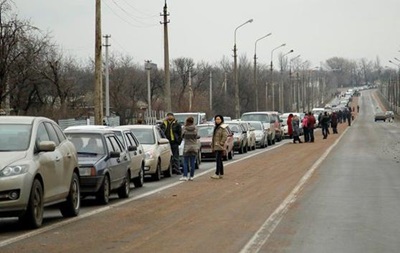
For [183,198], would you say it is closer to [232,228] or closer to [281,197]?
[281,197]

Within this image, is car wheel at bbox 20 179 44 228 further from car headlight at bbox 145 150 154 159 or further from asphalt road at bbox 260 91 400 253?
car headlight at bbox 145 150 154 159

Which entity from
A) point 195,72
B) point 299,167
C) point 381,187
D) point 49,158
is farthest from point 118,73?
point 49,158

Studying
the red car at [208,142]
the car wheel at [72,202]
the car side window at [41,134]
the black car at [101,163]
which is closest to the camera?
the car side window at [41,134]

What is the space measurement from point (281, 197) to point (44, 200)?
6138 millimetres

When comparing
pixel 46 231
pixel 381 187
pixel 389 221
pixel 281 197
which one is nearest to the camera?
pixel 46 231

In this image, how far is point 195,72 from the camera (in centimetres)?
11019

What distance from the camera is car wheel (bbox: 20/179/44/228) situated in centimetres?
1216

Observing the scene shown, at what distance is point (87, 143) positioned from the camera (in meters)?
17.5

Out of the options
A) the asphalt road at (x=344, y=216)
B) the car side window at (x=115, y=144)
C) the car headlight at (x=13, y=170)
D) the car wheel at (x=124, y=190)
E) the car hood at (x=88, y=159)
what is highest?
the car side window at (x=115, y=144)

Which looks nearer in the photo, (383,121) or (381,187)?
(381,187)

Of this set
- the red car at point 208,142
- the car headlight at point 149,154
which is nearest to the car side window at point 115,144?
the car headlight at point 149,154

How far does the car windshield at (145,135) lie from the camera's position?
79.9ft

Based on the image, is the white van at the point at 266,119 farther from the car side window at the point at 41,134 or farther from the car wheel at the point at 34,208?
the car wheel at the point at 34,208

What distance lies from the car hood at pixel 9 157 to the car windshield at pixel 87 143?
4.87m
